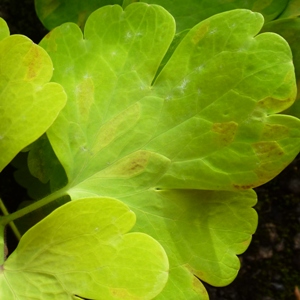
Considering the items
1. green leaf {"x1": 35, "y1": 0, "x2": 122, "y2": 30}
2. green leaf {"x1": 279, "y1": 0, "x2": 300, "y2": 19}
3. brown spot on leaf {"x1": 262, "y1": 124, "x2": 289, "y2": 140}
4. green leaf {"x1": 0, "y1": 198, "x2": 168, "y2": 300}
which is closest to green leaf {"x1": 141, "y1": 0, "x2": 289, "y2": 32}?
green leaf {"x1": 279, "y1": 0, "x2": 300, "y2": 19}

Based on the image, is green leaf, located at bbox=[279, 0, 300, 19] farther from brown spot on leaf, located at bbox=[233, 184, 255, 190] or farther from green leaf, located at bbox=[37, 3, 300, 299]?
brown spot on leaf, located at bbox=[233, 184, 255, 190]

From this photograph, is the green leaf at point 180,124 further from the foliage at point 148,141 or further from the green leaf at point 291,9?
the green leaf at point 291,9

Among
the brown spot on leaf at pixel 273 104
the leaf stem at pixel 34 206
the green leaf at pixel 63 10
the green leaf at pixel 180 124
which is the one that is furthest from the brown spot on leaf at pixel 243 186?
the green leaf at pixel 63 10

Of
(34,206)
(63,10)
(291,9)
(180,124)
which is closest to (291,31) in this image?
(291,9)

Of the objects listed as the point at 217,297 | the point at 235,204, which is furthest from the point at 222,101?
the point at 217,297

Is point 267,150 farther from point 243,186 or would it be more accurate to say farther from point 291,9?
point 291,9

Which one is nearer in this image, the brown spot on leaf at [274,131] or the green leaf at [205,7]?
the brown spot on leaf at [274,131]
